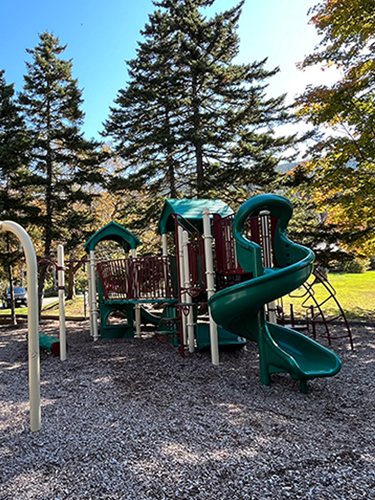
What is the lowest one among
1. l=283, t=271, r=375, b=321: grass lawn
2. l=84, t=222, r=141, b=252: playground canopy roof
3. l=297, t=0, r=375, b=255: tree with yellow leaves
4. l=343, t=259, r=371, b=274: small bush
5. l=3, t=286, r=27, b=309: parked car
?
l=283, t=271, r=375, b=321: grass lawn

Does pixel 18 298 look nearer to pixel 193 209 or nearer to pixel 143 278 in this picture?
pixel 143 278

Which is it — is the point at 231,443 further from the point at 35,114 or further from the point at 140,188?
the point at 35,114

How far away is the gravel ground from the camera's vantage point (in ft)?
8.06

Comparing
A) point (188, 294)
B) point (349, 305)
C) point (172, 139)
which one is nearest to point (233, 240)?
point (188, 294)

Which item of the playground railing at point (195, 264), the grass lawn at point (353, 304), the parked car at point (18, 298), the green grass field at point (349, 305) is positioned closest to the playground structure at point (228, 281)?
the playground railing at point (195, 264)

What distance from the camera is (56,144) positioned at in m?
14.3

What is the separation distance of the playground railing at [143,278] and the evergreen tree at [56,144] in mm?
5274

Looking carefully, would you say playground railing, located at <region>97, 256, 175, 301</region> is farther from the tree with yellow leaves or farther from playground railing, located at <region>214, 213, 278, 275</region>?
the tree with yellow leaves

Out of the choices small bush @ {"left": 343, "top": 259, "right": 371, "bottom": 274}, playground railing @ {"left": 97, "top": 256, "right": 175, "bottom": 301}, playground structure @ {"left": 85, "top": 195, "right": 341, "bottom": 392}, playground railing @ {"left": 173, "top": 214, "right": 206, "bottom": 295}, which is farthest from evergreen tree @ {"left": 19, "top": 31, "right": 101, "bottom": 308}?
small bush @ {"left": 343, "top": 259, "right": 371, "bottom": 274}

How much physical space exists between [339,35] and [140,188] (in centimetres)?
772

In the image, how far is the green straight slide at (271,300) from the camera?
436cm

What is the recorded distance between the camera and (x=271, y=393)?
445 centimetres

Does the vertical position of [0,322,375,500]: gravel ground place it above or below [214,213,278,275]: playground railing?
below

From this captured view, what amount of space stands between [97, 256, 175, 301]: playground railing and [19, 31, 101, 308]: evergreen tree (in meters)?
5.27
